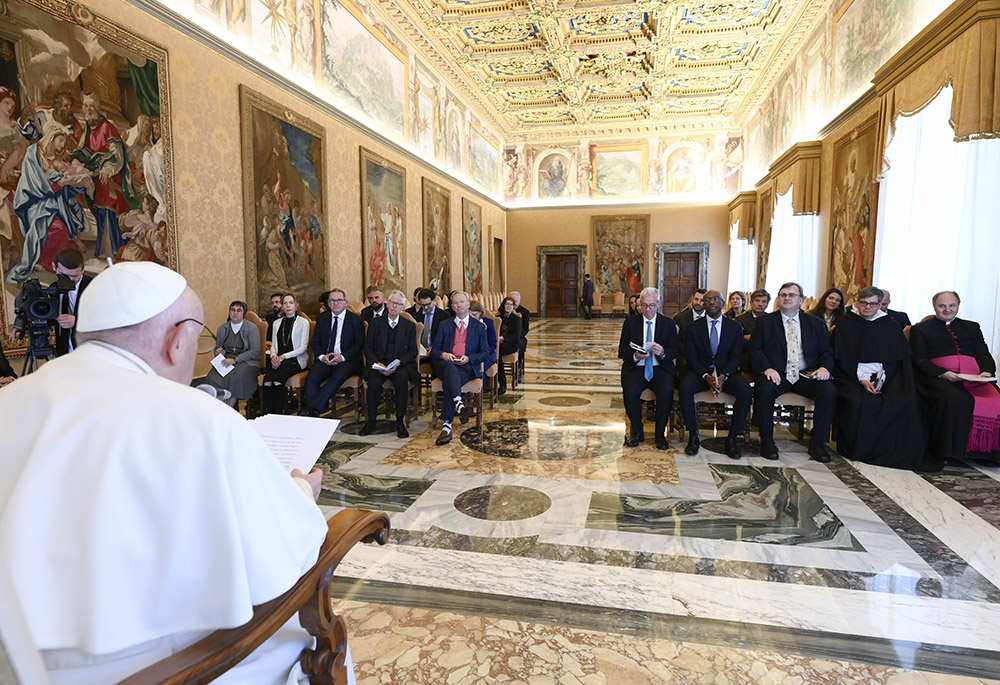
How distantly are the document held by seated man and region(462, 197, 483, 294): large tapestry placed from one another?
594 inches

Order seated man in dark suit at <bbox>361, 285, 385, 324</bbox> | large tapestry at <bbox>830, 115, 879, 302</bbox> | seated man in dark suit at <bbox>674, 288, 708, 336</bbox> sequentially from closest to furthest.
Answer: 1. seated man in dark suit at <bbox>361, 285, 385, 324</bbox>
2. seated man in dark suit at <bbox>674, 288, 708, 336</bbox>
3. large tapestry at <bbox>830, 115, 879, 302</bbox>

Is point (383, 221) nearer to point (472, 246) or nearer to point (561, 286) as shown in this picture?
point (472, 246)

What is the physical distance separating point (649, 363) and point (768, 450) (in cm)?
138

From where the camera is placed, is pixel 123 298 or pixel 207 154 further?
pixel 207 154

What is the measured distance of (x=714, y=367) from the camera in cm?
569

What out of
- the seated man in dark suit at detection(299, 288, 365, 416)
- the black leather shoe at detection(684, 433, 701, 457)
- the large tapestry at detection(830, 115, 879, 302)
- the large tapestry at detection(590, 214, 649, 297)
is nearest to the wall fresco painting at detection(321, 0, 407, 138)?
the seated man in dark suit at detection(299, 288, 365, 416)

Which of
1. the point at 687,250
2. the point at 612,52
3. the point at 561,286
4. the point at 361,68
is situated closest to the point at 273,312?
the point at 361,68

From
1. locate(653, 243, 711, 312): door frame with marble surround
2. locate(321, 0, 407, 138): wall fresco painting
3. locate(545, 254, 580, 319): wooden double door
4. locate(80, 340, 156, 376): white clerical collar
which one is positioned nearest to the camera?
locate(80, 340, 156, 376): white clerical collar

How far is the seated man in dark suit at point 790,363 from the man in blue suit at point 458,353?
114 inches

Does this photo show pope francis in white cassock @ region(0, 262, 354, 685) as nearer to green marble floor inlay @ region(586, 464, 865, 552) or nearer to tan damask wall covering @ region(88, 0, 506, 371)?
green marble floor inlay @ region(586, 464, 865, 552)

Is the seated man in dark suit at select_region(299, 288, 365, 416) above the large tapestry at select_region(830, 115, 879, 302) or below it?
below

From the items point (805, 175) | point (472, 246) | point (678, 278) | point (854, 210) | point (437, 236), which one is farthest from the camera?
point (678, 278)

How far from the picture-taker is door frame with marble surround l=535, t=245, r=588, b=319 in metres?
22.3

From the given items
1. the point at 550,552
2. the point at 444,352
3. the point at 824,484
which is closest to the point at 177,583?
the point at 550,552
